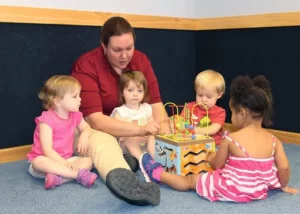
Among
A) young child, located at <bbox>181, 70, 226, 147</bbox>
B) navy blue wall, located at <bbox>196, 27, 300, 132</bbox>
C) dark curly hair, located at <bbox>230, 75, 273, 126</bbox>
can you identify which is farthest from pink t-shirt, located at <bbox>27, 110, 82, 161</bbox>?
navy blue wall, located at <bbox>196, 27, 300, 132</bbox>

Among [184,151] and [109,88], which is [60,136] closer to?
[109,88]

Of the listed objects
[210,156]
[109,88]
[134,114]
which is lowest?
[210,156]

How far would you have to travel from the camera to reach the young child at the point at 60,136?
1.61 meters

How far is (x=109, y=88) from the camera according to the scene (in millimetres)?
1934

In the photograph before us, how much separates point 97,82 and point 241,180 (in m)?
0.85

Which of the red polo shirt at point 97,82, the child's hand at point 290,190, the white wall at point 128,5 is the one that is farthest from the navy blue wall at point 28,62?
the child's hand at point 290,190

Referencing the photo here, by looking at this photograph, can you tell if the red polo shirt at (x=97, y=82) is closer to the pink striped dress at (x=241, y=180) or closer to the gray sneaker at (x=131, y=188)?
the gray sneaker at (x=131, y=188)

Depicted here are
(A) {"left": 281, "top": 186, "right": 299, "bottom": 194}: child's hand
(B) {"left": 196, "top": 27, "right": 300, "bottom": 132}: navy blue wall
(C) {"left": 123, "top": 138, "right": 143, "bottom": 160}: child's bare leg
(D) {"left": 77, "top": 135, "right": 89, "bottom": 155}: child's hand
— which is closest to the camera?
(A) {"left": 281, "top": 186, "right": 299, "bottom": 194}: child's hand

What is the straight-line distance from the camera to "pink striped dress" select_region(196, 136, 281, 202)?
139 centimetres

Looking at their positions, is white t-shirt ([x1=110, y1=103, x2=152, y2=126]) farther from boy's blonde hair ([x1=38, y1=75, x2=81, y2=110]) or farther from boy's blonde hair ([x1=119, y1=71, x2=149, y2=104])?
boy's blonde hair ([x1=38, y1=75, x2=81, y2=110])

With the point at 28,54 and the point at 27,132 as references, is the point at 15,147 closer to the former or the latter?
the point at 27,132

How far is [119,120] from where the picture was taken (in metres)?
1.83

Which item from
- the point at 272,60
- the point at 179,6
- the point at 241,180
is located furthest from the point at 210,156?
the point at 179,6

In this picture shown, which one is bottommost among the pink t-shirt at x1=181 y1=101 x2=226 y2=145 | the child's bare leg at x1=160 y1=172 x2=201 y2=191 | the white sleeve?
the child's bare leg at x1=160 y1=172 x2=201 y2=191
